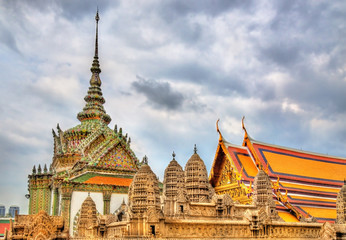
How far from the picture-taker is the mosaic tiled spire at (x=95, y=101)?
35.4 metres

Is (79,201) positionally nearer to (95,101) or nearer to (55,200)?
(55,200)

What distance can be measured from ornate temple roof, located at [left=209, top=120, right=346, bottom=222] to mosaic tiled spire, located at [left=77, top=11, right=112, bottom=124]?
12.7 meters

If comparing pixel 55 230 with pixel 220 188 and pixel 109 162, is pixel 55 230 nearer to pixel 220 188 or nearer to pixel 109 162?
pixel 220 188

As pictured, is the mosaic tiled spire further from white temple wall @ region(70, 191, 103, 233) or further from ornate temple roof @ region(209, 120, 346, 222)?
ornate temple roof @ region(209, 120, 346, 222)

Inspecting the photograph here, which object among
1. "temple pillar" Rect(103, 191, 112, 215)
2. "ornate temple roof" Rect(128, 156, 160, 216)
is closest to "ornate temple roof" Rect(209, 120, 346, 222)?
"temple pillar" Rect(103, 191, 112, 215)

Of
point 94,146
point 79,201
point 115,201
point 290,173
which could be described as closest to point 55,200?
point 79,201

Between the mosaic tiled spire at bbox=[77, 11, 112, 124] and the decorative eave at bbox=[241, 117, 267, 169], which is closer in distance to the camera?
the decorative eave at bbox=[241, 117, 267, 169]

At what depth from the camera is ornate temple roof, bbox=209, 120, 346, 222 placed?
78.8ft

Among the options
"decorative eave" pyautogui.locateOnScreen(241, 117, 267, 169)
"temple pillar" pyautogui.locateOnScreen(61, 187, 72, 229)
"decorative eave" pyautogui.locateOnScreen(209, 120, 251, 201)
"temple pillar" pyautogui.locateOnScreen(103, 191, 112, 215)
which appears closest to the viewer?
"decorative eave" pyautogui.locateOnScreen(209, 120, 251, 201)

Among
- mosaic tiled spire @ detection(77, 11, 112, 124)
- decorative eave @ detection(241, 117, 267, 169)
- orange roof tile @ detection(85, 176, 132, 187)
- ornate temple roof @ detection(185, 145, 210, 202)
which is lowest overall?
A: ornate temple roof @ detection(185, 145, 210, 202)

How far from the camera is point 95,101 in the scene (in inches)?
1420

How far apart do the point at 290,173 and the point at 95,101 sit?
55.7 feet

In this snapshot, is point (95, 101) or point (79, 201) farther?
point (95, 101)

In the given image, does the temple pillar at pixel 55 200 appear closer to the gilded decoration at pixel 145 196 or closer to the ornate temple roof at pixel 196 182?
the gilded decoration at pixel 145 196
